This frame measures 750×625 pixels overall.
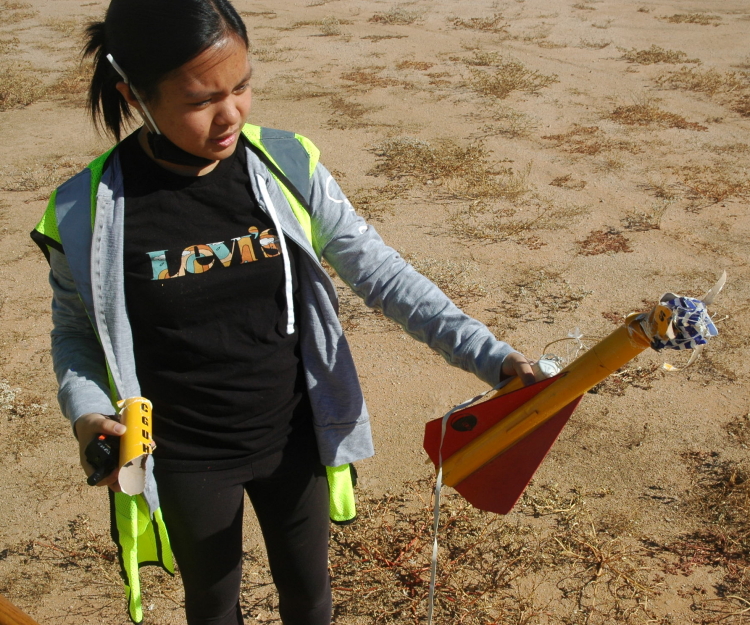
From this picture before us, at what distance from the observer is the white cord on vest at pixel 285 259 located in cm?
152

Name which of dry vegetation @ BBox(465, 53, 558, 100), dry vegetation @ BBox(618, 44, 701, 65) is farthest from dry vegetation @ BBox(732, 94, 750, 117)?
dry vegetation @ BBox(465, 53, 558, 100)

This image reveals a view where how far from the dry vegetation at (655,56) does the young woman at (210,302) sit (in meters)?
7.95

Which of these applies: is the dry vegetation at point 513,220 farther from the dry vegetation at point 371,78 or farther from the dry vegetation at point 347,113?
the dry vegetation at point 371,78

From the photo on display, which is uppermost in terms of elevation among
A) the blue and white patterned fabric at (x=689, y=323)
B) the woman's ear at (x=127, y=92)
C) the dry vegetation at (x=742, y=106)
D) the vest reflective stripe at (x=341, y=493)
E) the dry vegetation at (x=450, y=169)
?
the woman's ear at (x=127, y=92)

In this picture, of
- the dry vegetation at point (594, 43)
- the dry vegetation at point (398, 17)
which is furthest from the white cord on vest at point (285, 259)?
the dry vegetation at point (398, 17)

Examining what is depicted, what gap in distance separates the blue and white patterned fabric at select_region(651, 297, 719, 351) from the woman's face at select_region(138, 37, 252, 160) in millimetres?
903

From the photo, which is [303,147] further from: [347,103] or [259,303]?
[347,103]

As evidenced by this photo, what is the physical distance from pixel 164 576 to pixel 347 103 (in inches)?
233

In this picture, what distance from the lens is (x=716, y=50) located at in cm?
872

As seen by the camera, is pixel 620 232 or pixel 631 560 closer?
pixel 631 560

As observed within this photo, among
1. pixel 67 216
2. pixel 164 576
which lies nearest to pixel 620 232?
pixel 164 576

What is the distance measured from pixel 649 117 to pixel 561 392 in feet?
19.8

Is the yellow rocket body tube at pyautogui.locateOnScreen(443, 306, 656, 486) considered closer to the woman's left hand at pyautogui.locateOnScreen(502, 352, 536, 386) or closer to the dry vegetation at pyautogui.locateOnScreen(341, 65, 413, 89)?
the woman's left hand at pyautogui.locateOnScreen(502, 352, 536, 386)

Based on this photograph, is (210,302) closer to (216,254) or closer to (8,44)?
(216,254)
